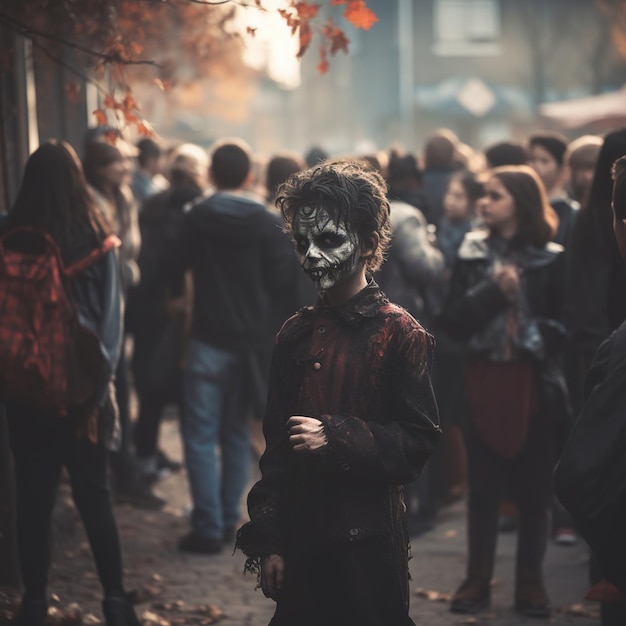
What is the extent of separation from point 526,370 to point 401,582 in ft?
9.37

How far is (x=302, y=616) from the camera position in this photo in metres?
4.26

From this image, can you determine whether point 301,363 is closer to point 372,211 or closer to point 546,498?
point 372,211

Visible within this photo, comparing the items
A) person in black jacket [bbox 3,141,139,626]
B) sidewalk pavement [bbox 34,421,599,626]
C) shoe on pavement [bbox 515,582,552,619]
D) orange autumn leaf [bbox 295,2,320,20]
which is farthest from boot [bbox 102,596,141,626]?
orange autumn leaf [bbox 295,2,320,20]

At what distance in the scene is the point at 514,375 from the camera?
22.9 ft

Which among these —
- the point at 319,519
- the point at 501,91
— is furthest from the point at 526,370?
the point at 501,91

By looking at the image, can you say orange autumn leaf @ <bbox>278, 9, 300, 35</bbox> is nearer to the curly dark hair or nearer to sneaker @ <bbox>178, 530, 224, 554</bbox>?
the curly dark hair

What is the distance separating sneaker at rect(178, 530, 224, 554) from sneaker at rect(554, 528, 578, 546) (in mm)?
2097

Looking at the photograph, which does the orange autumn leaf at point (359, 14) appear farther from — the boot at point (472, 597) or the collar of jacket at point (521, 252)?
the boot at point (472, 597)

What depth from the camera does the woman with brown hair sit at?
6.95m

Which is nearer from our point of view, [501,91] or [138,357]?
[138,357]

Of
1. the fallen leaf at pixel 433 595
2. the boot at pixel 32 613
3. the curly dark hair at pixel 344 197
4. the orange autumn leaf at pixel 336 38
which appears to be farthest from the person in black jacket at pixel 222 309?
the curly dark hair at pixel 344 197

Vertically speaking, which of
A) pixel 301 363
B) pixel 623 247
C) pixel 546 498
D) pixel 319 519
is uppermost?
pixel 623 247

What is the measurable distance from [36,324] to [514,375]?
7.92ft

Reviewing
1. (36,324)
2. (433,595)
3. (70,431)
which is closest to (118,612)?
(70,431)
